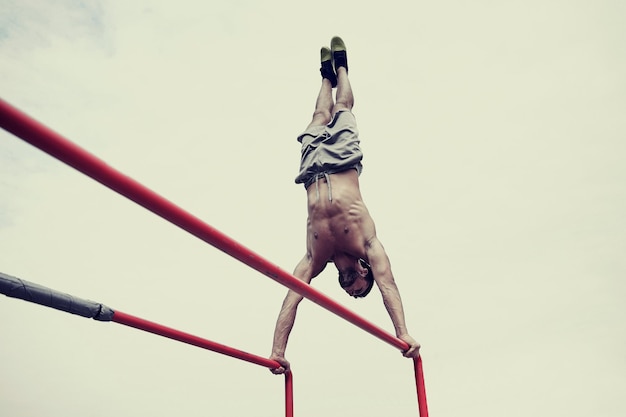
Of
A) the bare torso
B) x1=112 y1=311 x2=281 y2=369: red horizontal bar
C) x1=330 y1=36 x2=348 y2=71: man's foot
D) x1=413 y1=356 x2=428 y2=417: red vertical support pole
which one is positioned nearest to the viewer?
x1=112 y1=311 x2=281 y2=369: red horizontal bar

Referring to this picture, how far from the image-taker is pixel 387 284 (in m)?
3.20

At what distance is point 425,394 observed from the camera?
8.53ft

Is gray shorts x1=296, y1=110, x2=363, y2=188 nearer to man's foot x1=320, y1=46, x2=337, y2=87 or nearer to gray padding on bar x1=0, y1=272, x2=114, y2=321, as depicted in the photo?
man's foot x1=320, y1=46, x2=337, y2=87

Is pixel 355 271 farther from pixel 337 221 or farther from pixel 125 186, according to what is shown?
pixel 125 186

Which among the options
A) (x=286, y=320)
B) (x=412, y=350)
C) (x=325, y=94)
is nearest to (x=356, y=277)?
(x=286, y=320)

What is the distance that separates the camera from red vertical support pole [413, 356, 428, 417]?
2551 millimetres

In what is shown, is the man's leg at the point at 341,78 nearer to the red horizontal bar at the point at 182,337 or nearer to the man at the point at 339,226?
the man at the point at 339,226

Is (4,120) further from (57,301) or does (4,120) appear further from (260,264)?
(57,301)

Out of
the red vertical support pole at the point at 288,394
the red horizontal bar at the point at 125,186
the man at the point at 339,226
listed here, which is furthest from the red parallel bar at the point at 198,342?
the red horizontal bar at the point at 125,186

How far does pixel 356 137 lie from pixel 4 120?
2.87 meters

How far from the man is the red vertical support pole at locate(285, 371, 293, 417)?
16 cm

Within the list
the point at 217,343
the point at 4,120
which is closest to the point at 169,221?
the point at 4,120

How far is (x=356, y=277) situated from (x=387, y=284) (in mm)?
404

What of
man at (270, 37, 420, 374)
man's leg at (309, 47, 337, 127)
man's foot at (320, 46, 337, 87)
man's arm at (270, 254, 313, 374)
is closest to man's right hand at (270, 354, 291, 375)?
man's arm at (270, 254, 313, 374)
